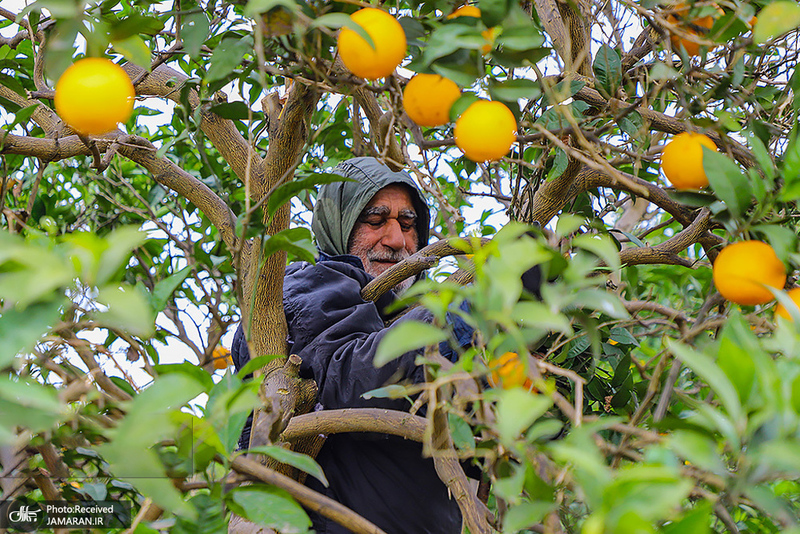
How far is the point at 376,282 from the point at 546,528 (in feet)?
2.97

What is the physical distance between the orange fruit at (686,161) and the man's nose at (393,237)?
1.15 meters

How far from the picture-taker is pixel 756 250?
2.04 feet

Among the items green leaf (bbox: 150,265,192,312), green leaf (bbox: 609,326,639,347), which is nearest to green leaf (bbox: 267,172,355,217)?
green leaf (bbox: 150,265,192,312)

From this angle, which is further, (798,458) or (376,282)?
(376,282)

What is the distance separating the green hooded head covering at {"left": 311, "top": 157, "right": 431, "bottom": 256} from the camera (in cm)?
185

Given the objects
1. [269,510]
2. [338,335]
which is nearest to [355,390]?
[338,335]

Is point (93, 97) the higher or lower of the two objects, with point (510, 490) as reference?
higher

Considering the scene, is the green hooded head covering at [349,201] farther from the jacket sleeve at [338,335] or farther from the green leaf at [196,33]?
the green leaf at [196,33]

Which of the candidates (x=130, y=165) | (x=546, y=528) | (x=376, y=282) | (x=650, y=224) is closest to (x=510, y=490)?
(x=546, y=528)

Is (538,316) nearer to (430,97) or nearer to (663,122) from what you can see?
(430,97)

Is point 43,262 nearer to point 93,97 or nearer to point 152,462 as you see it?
point 152,462

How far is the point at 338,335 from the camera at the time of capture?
51.8 inches

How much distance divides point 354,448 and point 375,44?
0.95 metres

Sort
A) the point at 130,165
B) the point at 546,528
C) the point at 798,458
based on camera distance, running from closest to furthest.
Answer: the point at 798,458, the point at 546,528, the point at 130,165
